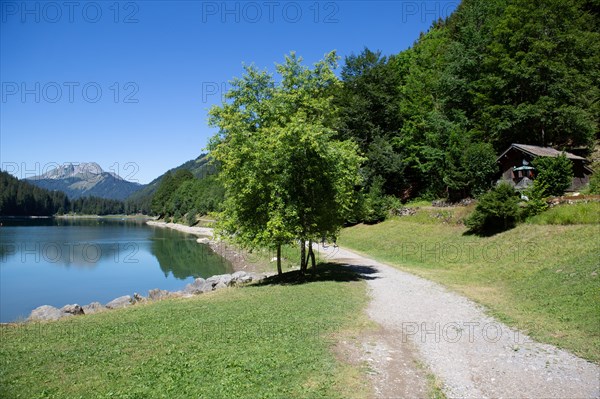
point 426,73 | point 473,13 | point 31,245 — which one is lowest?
point 31,245

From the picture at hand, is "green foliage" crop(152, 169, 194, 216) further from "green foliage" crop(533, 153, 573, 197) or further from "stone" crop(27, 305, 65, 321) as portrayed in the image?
"green foliage" crop(533, 153, 573, 197)

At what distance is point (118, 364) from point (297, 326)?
5.53m

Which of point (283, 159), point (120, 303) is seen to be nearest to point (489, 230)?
point (283, 159)

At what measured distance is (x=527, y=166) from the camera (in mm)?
38812

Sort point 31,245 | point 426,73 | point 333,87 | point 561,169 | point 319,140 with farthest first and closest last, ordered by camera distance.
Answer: point 31,245, point 426,73, point 561,169, point 333,87, point 319,140

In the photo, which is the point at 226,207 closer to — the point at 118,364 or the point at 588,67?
the point at 118,364

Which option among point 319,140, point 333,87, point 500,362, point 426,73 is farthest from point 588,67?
point 500,362

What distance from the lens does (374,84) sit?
184ft

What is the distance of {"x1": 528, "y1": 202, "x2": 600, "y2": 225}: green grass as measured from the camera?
23047 millimetres

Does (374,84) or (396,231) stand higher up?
(374,84)

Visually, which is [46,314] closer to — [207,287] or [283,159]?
[207,287]

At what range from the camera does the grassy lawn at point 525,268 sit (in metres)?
12.7

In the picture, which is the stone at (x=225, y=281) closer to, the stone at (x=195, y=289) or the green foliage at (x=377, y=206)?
the stone at (x=195, y=289)

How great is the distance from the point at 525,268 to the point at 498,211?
8430 mm
